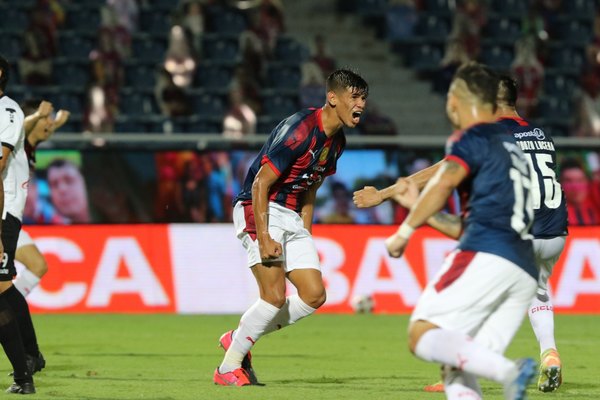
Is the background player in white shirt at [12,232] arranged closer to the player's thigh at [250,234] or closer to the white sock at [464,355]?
the player's thigh at [250,234]

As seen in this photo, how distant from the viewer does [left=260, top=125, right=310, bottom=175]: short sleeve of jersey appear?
28.9 ft

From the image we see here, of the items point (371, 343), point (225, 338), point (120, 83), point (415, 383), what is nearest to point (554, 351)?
point (415, 383)

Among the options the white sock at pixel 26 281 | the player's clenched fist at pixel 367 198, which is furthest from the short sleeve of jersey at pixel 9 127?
the white sock at pixel 26 281

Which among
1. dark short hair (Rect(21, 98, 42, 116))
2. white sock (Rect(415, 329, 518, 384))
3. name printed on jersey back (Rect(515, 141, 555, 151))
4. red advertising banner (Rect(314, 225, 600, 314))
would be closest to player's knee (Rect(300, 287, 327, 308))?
name printed on jersey back (Rect(515, 141, 555, 151))

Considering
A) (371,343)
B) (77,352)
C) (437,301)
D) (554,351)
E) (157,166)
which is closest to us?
(437,301)

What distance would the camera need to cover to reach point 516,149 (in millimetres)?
6598

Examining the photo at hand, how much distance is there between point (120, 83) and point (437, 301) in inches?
533

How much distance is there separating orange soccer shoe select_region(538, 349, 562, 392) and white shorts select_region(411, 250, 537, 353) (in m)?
2.44

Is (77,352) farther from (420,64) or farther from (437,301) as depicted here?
(420,64)

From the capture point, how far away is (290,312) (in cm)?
927

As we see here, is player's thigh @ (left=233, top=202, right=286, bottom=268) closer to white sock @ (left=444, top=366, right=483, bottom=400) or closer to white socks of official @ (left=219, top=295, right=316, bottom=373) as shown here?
white socks of official @ (left=219, top=295, right=316, bottom=373)

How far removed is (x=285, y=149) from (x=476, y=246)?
2.60 metres

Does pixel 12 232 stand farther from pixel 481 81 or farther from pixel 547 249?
pixel 481 81

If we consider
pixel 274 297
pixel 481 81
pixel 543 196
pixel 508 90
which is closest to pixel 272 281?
pixel 274 297
